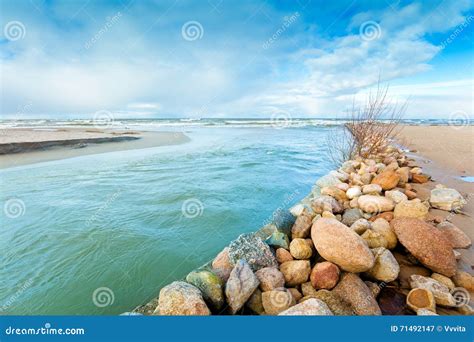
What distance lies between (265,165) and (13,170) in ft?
28.7

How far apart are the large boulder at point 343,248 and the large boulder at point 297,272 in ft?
0.72

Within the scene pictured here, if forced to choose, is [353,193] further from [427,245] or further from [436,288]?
[436,288]

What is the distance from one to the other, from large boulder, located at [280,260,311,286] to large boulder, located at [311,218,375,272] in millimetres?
221

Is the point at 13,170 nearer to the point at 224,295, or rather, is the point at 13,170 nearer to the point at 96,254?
the point at 96,254

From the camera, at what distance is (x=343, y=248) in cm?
224

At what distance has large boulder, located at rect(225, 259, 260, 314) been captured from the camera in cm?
204

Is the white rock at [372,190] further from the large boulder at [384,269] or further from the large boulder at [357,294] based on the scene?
the large boulder at [357,294]

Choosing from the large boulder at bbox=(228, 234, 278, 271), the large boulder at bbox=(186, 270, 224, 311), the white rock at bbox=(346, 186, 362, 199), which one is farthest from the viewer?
the white rock at bbox=(346, 186, 362, 199)

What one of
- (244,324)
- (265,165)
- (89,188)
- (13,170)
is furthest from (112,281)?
(13,170)

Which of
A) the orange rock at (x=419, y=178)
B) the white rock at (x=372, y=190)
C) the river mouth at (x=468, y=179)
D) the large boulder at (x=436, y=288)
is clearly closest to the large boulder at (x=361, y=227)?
the large boulder at (x=436, y=288)

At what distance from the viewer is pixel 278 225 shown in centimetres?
299

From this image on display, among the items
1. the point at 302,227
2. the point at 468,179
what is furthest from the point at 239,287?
the point at 468,179

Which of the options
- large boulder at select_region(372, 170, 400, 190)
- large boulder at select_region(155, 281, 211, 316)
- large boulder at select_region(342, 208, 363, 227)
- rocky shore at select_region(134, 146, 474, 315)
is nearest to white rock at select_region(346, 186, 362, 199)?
large boulder at select_region(342, 208, 363, 227)

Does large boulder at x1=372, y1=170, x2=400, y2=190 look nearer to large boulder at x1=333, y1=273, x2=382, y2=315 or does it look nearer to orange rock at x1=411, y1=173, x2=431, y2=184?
orange rock at x1=411, y1=173, x2=431, y2=184
